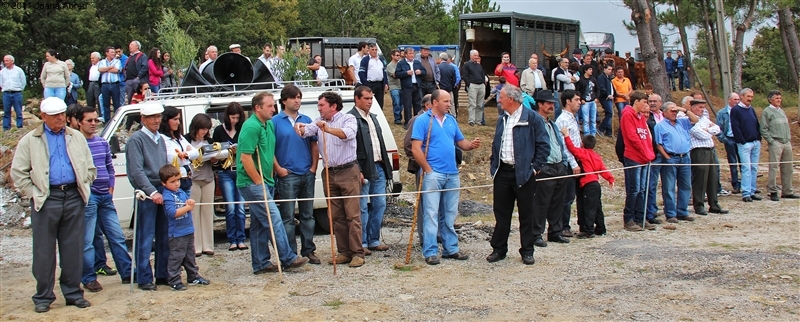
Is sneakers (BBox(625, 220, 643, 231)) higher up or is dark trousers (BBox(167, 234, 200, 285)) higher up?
dark trousers (BBox(167, 234, 200, 285))

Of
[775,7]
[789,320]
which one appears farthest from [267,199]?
[775,7]

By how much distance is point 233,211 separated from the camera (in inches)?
388

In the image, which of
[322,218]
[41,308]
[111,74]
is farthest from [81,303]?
[111,74]

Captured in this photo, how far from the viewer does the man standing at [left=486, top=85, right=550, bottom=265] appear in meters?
8.45

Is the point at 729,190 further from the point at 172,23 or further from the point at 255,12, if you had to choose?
the point at 255,12

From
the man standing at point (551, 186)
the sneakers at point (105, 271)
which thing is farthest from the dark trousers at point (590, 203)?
the sneakers at point (105, 271)

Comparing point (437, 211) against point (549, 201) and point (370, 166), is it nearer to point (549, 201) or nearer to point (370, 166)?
point (370, 166)

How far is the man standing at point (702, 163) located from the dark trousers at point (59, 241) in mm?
8545

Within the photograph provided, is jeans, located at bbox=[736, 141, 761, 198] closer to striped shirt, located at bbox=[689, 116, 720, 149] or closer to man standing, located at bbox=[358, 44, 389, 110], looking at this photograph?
striped shirt, located at bbox=[689, 116, 720, 149]

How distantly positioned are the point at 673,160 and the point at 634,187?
0.96 meters

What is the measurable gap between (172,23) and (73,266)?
7701mm

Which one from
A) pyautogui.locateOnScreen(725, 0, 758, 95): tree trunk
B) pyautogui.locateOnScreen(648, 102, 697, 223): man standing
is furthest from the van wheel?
pyautogui.locateOnScreen(725, 0, 758, 95): tree trunk

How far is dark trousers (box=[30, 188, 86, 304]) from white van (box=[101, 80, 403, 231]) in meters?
2.60

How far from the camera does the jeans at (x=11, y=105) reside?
57.0 feet
